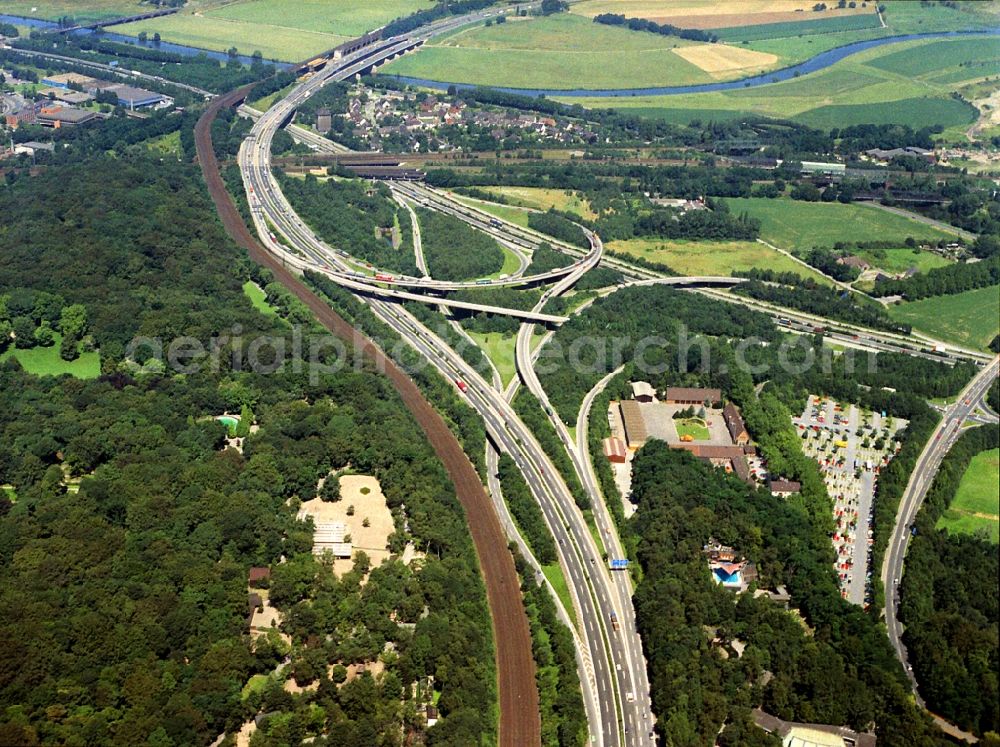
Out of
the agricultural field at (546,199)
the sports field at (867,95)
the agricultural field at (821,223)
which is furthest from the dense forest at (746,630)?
the sports field at (867,95)

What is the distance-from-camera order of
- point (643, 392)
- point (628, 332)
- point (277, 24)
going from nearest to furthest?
point (643, 392) < point (628, 332) < point (277, 24)

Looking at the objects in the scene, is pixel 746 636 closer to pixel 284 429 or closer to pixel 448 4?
pixel 284 429

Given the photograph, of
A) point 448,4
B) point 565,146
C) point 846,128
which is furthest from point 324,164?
point 448,4

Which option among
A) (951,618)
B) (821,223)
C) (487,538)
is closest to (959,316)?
(821,223)

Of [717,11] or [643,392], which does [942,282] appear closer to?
[643,392]

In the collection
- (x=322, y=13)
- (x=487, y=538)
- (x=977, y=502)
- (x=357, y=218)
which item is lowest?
(x=487, y=538)

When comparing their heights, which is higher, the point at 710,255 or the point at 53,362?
the point at 710,255

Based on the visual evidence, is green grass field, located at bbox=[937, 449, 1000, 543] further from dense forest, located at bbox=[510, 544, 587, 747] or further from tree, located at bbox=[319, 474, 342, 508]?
tree, located at bbox=[319, 474, 342, 508]
